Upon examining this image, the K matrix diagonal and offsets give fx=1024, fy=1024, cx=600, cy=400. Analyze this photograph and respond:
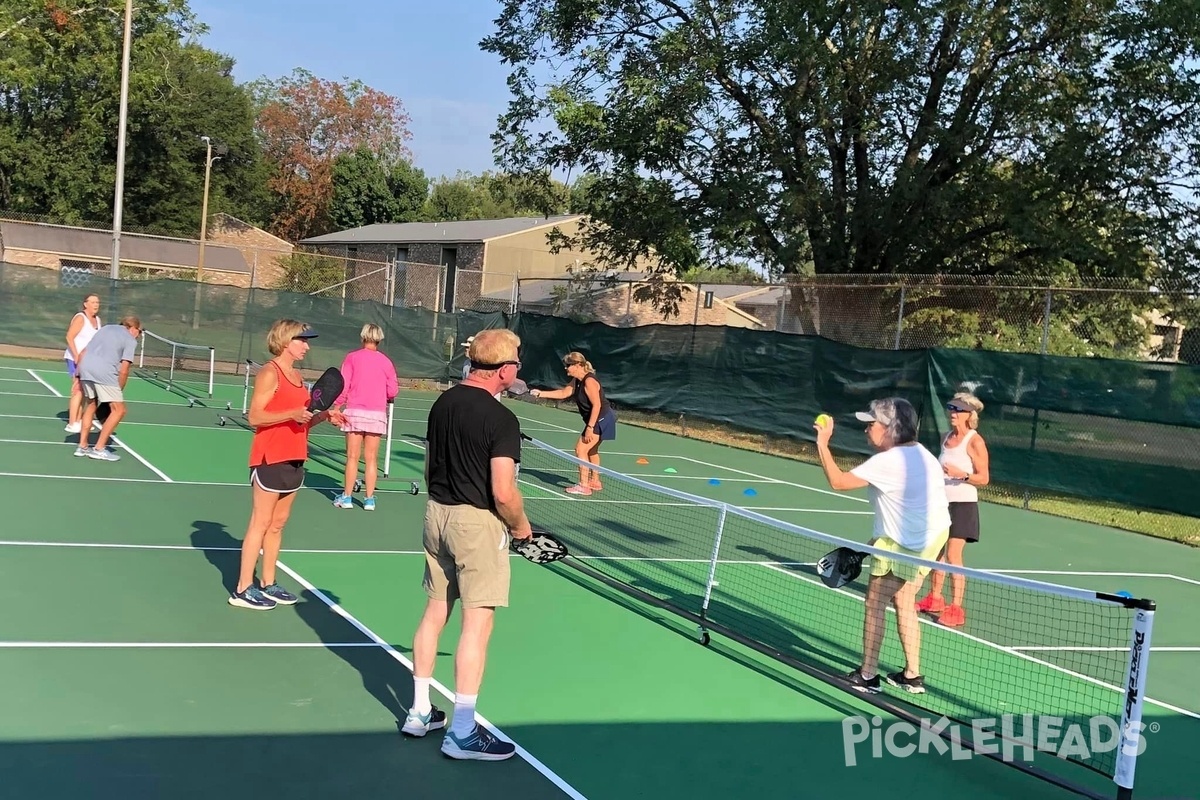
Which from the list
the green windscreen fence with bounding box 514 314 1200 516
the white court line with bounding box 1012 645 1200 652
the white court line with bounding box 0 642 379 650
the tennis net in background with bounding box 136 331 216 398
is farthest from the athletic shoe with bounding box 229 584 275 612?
the tennis net in background with bounding box 136 331 216 398

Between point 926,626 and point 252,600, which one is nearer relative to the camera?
point 252,600

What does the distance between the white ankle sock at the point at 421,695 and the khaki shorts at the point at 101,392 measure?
7.80 m

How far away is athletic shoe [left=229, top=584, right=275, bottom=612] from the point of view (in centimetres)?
629

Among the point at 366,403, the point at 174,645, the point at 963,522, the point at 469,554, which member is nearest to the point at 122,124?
the point at 366,403

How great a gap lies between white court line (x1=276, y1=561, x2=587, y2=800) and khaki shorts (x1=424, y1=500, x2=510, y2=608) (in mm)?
668

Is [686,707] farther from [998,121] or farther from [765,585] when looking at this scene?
[998,121]

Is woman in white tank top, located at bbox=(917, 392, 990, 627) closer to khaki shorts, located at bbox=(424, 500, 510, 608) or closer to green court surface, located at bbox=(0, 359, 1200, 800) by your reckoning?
green court surface, located at bbox=(0, 359, 1200, 800)

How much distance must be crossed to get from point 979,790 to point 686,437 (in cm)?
1538

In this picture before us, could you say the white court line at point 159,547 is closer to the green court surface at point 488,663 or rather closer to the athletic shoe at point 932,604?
the green court surface at point 488,663

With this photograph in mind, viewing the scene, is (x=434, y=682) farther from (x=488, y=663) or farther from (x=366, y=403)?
(x=366, y=403)

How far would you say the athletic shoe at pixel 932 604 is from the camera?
7.68 meters

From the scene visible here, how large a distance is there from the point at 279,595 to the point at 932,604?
4726 millimetres

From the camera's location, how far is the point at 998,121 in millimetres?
19406

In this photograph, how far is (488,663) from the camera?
5.73m
